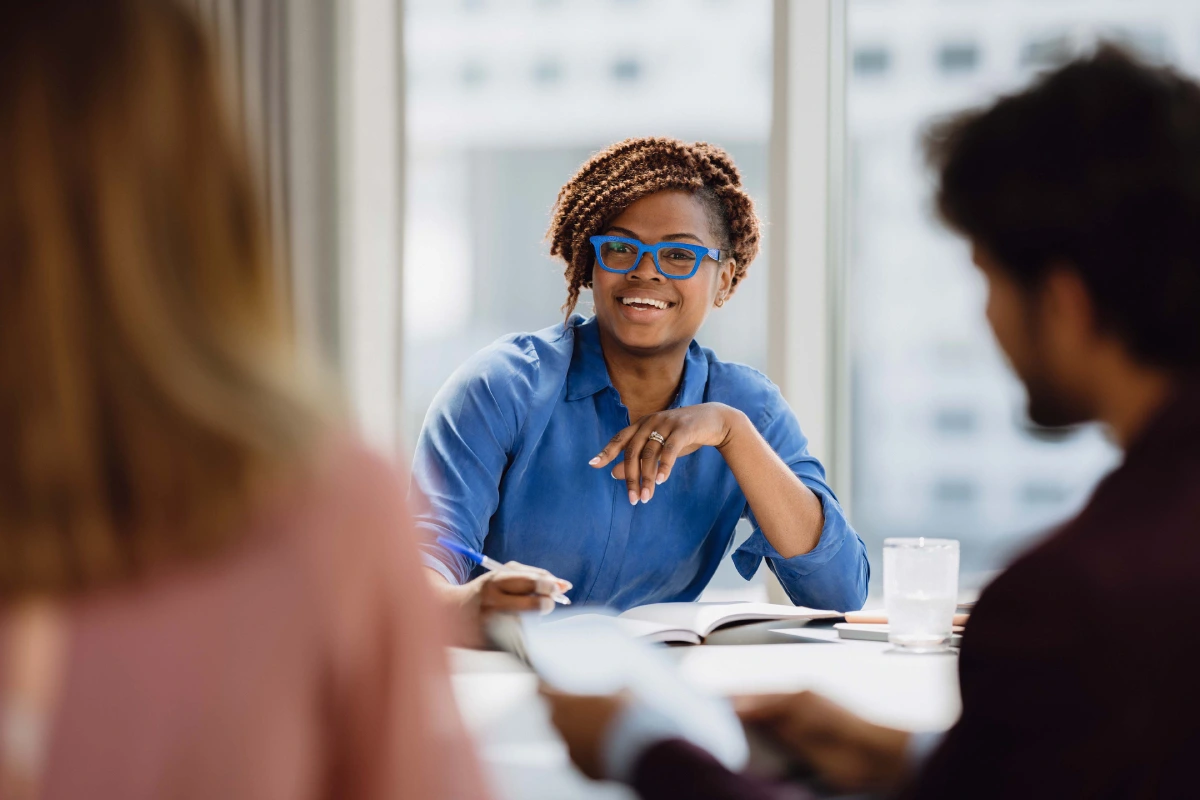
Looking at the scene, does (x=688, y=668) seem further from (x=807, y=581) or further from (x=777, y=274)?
(x=777, y=274)

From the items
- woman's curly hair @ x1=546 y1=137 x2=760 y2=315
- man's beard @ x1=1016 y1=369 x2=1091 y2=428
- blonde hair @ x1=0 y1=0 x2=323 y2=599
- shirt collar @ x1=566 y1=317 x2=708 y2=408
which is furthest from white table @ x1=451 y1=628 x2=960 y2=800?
woman's curly hair @ x1=546 y1=137 x2=760 y2=315

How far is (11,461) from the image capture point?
42 cm

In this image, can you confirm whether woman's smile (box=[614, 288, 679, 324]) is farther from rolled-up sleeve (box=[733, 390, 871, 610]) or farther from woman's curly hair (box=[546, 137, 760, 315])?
rolled-up sleeve (box=[733, 390, 871, 610])

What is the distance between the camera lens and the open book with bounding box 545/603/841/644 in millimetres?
1297

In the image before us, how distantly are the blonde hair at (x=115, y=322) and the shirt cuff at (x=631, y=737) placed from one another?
370 mm

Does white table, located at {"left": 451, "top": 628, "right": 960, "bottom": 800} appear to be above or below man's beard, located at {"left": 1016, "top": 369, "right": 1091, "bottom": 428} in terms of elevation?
below

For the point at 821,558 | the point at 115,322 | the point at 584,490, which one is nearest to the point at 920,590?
the point at 821,558

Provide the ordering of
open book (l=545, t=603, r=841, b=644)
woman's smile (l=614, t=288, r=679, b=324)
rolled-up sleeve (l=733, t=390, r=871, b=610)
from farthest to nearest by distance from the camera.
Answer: woman's smile (l=614, t=288, r=679, b=324) < rolled-up sleeve (l=733, t=390, r=871, b=610) < open book (l=545, t=603, r=841, b=644)

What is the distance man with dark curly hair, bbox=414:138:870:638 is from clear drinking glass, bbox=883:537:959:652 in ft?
1.38

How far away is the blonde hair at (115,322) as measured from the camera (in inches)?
16.7

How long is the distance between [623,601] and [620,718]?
1147 mm

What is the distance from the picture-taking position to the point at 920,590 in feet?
4.36

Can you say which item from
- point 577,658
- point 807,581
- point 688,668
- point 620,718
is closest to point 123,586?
point 620,718

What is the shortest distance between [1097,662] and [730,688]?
52 cm
